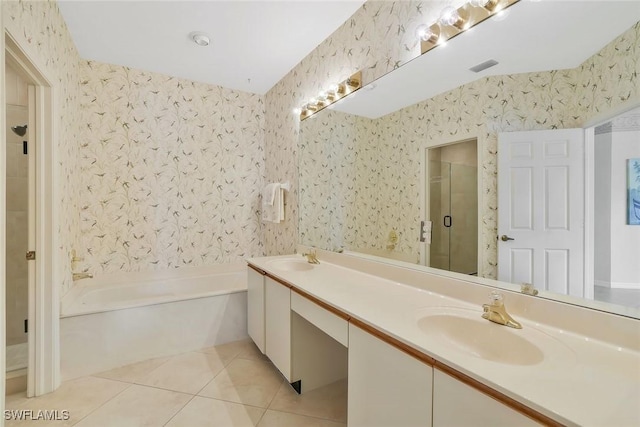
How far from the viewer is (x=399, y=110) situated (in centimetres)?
163

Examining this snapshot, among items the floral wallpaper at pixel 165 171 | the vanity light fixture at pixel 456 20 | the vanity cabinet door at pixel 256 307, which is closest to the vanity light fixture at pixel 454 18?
the vanity light fixture at pixel 456 20

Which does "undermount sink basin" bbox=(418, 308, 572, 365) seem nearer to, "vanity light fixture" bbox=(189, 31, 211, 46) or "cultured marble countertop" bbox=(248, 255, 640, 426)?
"cultured marble countertop" bbox=(248, 255, 640, 426)

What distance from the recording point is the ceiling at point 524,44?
0.91 m

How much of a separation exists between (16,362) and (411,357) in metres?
2.55

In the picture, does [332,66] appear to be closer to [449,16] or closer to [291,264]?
[449,16]

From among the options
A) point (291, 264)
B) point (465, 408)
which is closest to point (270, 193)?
point (291, 264)

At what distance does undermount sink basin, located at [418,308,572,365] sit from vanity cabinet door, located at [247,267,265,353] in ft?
4.14

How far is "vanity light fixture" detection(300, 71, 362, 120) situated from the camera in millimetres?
1951

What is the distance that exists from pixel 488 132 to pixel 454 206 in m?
0.36

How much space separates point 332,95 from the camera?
218 centimetres

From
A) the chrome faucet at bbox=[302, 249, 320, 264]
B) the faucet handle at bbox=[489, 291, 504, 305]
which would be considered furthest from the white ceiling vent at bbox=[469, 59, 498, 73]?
the chrome faucet at bbox=[302, 249, 320, 264]

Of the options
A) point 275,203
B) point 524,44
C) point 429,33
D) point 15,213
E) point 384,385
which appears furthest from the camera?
point 275,203

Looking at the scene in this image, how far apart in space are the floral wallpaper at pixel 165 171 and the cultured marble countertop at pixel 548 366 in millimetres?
2185

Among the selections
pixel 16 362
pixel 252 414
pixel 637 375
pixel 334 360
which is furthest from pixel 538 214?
pixel 16 362
